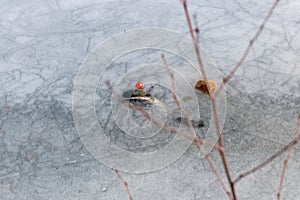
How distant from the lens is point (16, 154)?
2785 millimetres

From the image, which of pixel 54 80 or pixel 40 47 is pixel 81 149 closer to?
pixel 54 80

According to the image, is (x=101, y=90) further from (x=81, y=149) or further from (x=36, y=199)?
(x=36, y=199)

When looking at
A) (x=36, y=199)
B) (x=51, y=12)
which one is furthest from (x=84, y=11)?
(x=36, y=199)

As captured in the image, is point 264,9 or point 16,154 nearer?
point 16,154

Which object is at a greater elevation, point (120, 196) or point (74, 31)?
point (74, 31)

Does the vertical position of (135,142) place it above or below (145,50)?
below

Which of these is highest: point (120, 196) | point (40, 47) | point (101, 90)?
point (40, 47)

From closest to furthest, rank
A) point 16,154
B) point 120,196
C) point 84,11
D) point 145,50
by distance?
point 120,196, point 16,154, point 145,50, point 84,11

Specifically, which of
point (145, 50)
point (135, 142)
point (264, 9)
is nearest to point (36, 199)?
point (135, 142)

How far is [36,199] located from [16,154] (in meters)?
0.44

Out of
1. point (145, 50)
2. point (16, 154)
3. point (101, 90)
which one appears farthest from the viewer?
point (145, 50)

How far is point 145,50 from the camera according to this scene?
355 cm

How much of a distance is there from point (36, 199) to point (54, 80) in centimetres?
118

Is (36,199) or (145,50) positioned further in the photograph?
(145,50)
